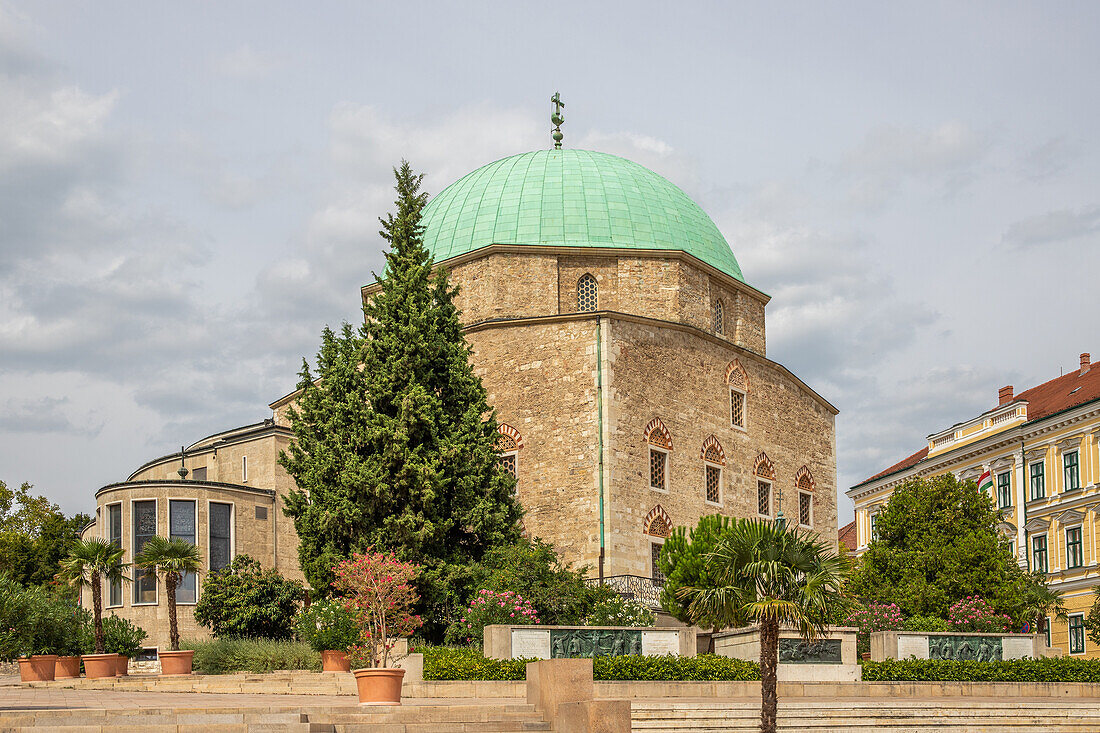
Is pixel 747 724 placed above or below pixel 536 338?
below

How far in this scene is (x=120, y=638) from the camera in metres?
24.1

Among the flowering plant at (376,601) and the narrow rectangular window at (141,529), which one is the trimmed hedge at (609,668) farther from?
the narrow rectangular window at (141,529)

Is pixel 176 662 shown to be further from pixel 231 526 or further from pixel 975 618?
pixel 975 618

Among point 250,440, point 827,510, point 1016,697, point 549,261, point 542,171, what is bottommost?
point 1016,697

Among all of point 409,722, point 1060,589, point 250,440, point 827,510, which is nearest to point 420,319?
point 250,440

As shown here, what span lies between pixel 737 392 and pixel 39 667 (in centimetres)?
1691

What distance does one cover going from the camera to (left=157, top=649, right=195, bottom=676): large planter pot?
2102cm

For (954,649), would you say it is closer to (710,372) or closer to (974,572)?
(974,572)

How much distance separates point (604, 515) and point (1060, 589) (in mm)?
16546

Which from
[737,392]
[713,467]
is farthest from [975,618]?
[737,392]

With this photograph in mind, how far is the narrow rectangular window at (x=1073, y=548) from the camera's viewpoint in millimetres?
34750

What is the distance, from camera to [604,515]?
25578mm

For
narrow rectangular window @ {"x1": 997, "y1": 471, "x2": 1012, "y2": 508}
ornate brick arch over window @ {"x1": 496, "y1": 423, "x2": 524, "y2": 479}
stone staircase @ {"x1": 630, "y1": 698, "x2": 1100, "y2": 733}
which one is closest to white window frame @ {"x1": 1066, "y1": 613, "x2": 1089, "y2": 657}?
narrow rectangular window @ {"x1": 997, "y1": 471, "x2": 1012, "y2": 508}

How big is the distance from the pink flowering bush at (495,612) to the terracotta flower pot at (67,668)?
262 inches
